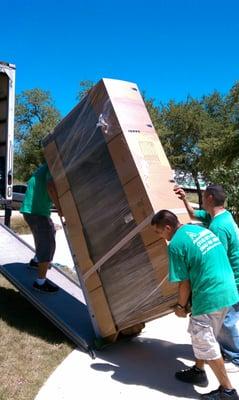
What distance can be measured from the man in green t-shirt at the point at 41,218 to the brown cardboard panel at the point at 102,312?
3.27 ft

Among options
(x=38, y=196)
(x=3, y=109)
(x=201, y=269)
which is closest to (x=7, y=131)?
(x=3, y=109)

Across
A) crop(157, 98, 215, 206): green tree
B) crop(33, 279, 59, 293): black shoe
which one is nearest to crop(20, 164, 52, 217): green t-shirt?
crop(33, 279, 59, 293): black shoe

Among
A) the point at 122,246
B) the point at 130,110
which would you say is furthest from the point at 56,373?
the point at 130,110

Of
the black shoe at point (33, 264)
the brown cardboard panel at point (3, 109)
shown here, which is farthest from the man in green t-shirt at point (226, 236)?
the brown cardboard panel at point (3, 109)

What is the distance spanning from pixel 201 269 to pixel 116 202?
115 cm

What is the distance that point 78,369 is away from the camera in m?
4.26

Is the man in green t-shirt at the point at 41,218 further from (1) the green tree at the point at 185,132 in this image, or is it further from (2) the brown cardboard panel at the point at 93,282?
(1) the green tree at the point at 185,132

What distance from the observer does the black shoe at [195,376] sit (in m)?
4.00

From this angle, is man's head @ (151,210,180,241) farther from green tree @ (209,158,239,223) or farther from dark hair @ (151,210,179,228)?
green tree @ (209,158,239,223)

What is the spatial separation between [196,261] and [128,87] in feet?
6.61

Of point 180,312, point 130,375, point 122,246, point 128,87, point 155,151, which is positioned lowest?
point 130,375

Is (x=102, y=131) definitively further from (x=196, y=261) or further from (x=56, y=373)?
(x=56, y=373)

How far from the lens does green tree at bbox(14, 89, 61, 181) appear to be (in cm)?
3444

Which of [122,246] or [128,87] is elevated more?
[128,87]
